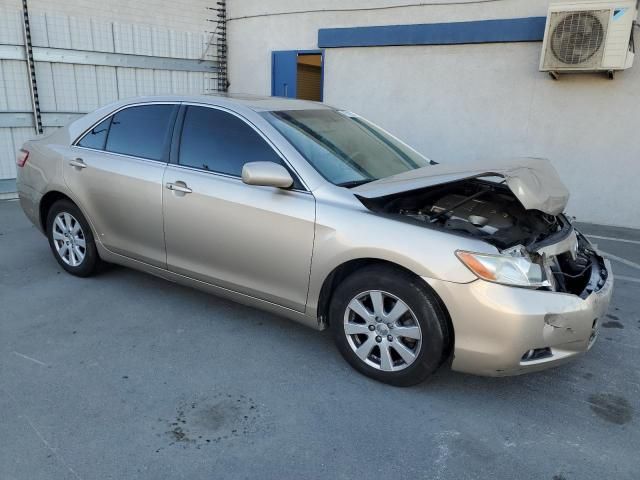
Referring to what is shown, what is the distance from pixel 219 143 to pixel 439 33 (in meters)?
5.28

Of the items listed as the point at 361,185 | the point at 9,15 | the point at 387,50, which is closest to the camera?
the point at 361,185

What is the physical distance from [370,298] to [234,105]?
168 cm

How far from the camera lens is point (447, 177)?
2.95 meters

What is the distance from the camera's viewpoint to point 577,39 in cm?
628

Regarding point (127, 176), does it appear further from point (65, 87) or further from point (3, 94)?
point (65, 87)

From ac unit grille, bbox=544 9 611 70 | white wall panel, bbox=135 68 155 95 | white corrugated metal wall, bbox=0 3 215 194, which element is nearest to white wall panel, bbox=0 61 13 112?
white corrugated metal wall, bbox=0 3 215 194

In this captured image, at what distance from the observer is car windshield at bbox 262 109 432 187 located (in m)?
3.30

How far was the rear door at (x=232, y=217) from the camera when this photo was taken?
314cm

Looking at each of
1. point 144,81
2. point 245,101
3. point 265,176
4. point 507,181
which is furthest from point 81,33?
point 507,181

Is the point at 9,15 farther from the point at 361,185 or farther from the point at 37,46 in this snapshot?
the point at 361,185

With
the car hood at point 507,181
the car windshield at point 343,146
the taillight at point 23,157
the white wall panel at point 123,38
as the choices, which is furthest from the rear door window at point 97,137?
the white wall panel at point 123,38

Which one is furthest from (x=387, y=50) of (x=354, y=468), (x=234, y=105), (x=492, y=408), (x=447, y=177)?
(x=354, y=468)

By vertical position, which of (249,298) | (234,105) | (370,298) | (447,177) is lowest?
(249,298)

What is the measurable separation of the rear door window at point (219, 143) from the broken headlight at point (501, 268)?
4.38 feet
